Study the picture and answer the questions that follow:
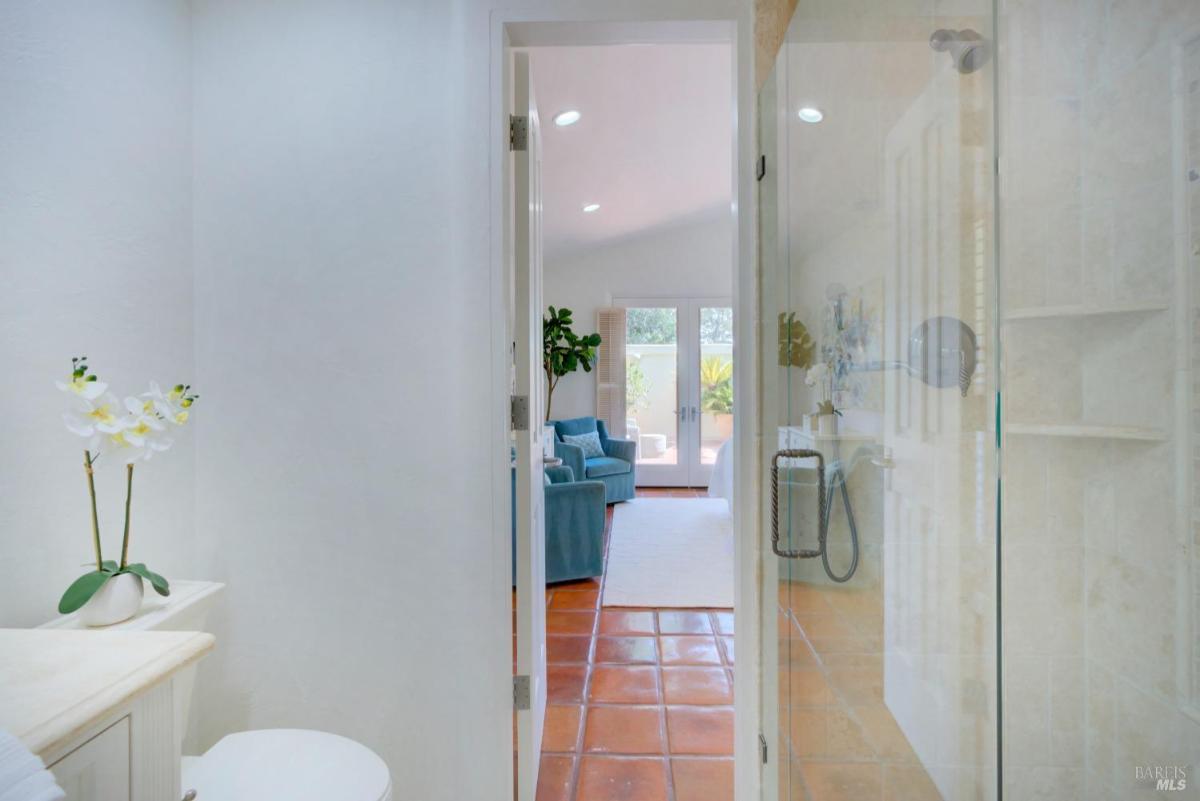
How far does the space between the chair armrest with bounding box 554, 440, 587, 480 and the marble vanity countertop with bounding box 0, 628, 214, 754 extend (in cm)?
463

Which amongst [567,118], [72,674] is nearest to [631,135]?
[567,118]

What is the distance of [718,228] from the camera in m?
7.12

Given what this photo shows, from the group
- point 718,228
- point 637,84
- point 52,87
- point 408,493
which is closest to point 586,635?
point 408,493

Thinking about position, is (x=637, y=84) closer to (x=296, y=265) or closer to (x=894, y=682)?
(x=296, y=265)

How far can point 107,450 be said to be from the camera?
3.96ft

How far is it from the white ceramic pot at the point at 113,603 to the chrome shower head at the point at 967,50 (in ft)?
5.44

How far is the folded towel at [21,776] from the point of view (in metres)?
0.56

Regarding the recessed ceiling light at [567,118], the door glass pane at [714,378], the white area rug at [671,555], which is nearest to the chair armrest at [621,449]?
the white area rug at [671,555]

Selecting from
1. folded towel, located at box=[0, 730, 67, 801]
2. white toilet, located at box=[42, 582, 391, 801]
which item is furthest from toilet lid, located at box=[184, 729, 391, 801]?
folded towel, located at box=[0, 730, 67, 801]

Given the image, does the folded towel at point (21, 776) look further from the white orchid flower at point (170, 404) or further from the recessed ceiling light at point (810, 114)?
the recessed ceiling light at point (810, 114)

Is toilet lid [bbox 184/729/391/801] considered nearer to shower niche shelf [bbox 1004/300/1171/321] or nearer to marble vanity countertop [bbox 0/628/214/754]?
marble vanity countertop [bbox 0/628/214/754]

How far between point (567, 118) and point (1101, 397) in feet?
10.4

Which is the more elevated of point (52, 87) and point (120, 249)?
point (52, 87)

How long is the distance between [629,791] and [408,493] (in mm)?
1120
